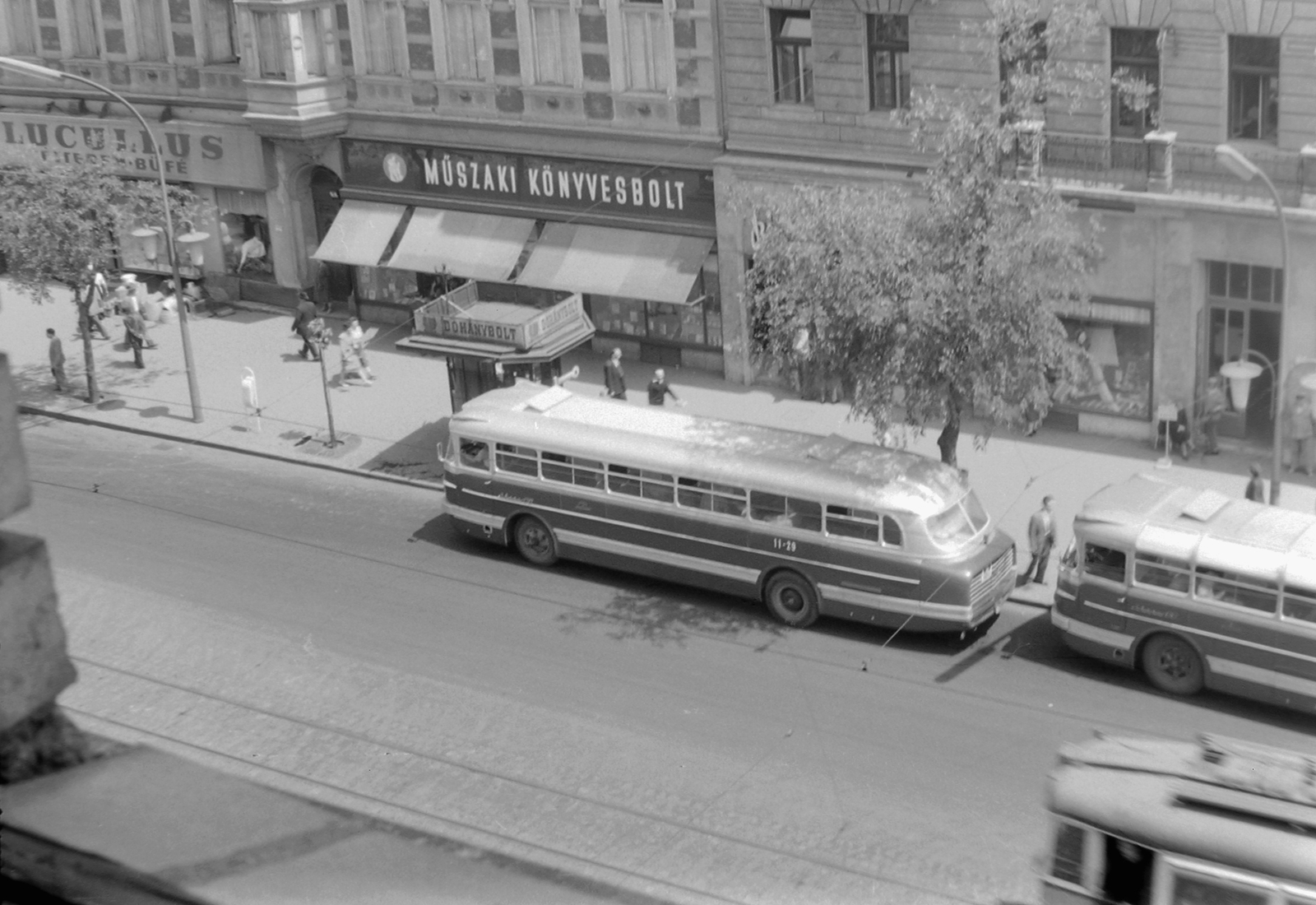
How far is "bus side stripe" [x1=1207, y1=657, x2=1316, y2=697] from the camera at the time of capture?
→ 21250 millimetres

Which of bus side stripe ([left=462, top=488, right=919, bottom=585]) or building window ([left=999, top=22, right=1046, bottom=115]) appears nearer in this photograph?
building window ([left=999, top=22, right=1046, bottom=115])

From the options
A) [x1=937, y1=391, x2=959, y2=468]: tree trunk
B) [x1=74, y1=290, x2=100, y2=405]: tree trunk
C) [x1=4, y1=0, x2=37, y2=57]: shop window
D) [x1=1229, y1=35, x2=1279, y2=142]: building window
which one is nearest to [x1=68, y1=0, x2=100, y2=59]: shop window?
[x1=4, y1=0, x2=37, y2=57]: shop window

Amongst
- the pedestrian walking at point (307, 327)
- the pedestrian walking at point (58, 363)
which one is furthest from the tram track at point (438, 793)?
the pedestrian walking at point (307, 327)

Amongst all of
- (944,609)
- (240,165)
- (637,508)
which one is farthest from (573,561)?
(240,165)

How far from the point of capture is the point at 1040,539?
2562 centimetres

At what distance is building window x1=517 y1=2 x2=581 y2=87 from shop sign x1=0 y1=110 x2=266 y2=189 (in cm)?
839

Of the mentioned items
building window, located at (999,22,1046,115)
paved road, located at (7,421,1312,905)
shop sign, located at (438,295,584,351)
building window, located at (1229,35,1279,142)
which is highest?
building window, located at (999,22,1046,115)

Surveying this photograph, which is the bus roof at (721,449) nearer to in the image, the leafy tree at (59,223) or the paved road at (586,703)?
the paved road at (586,703)

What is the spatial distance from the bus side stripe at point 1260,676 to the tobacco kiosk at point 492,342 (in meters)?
12.8

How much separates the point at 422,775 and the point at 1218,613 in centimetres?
972

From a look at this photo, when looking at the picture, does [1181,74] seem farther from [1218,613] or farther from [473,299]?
[473,299]

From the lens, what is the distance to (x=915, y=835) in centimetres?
1892

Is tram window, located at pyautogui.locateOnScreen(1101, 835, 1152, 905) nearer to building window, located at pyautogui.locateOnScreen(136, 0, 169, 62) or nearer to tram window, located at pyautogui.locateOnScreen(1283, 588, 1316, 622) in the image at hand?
tram window, located at pyautogui.locateOnScreen(1283, 588, 1316, 622)

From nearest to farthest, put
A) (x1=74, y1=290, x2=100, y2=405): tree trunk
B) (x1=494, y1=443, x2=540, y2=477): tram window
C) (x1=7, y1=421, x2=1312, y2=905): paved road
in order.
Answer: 1. (x1=7, y1=421, x2=1312, y2=905): paved road
2. (x1=494, y1=443, x2=540, y2=477): tram window
3. (x1=74, y1=290, x2=100, y2=405): tree trunk
